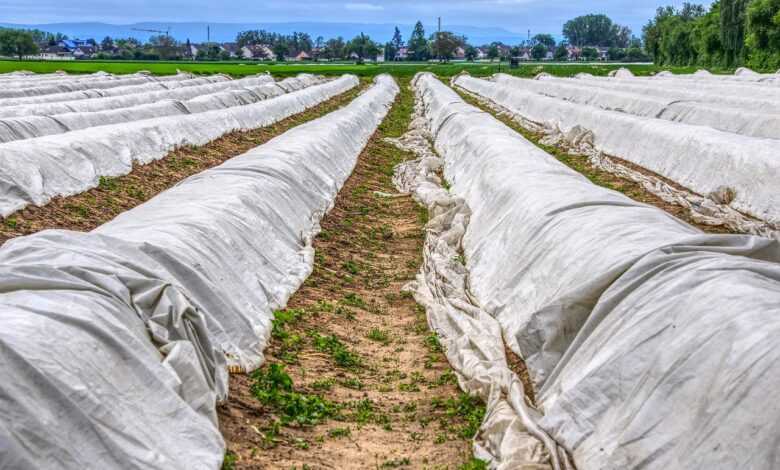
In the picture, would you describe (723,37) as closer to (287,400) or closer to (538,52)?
(287,400)

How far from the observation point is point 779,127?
17.0 meters

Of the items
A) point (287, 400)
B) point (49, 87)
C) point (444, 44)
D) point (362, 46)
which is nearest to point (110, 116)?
point (49, 87)

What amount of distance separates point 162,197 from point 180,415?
515cm

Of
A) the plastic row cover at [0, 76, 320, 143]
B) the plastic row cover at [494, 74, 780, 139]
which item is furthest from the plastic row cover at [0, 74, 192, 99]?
the plastic row cover at [494, 74, 780, 139]

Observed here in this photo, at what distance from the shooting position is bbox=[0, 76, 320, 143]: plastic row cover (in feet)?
53.7

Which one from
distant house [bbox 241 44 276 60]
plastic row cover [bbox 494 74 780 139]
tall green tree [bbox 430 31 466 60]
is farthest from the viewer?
distant house [bbox 241 44 276 60]

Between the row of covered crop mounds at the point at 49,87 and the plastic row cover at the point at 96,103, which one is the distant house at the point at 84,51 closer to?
the row of covered crop mounds at the point at 49,87

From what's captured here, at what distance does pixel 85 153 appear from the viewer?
1409cm

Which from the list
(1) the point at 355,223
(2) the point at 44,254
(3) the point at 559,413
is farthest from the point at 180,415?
(1) the point at 355,223

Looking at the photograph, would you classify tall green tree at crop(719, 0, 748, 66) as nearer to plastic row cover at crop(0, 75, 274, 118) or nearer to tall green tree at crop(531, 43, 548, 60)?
plastic row cover at crop(0, 75, 274, 118)

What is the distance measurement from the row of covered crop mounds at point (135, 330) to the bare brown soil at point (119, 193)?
2364mm

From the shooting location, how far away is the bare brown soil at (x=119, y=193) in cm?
1108

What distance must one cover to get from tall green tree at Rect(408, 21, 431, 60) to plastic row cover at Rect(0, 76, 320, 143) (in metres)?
92.7

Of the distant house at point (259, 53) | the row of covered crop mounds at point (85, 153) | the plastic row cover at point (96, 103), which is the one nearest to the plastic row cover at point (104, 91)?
the plastic row cover at point (96, 103)
